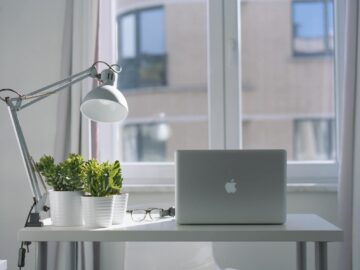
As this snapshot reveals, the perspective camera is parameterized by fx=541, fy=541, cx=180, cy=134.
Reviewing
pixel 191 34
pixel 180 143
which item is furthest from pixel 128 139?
pixel 191 34

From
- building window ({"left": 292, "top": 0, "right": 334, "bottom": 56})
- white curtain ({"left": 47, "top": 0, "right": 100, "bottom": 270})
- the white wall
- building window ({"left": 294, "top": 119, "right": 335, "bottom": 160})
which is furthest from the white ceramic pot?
building window ({"left": 292, "top": 0, "right": 334, "bottom": 56})

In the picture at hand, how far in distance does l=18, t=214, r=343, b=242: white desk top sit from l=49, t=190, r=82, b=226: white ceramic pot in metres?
0.05

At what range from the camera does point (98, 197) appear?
62.7 inches

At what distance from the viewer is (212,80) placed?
Answer: 2.74m

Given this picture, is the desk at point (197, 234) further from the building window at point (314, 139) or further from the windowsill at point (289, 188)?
the building window at point (314, 139)

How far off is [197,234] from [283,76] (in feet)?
4.89

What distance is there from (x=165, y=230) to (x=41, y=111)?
55.7 inches

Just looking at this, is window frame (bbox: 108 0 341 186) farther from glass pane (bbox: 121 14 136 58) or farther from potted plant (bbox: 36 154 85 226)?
potted plant (bbox: 36 154 85 226)

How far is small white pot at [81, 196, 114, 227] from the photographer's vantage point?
5.22ft

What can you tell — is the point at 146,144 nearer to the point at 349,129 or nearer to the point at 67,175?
the point at 349,129

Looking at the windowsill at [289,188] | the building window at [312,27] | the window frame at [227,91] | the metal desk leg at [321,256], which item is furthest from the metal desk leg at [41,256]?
the building window at [312,27]

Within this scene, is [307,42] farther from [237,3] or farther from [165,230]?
[165,230]

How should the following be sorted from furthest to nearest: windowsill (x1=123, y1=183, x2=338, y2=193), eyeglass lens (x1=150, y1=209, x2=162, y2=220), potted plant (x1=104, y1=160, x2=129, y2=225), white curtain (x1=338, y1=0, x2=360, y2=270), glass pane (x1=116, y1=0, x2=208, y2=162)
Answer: glass pane (x1=116, y1=0, x2=208, y2=162)
windowsill (x1=123, y1=183, x2=338, y2=193)
white curtain (x1=338, y1=0, x2=360, y2=270)
eyeglass lens (x1=150, y1=209, x2=162, y2=220)
potted plant (x1=104, y1=160, x2=129, y2=225)

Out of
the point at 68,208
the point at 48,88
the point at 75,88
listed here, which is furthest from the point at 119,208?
the point at 75,88
